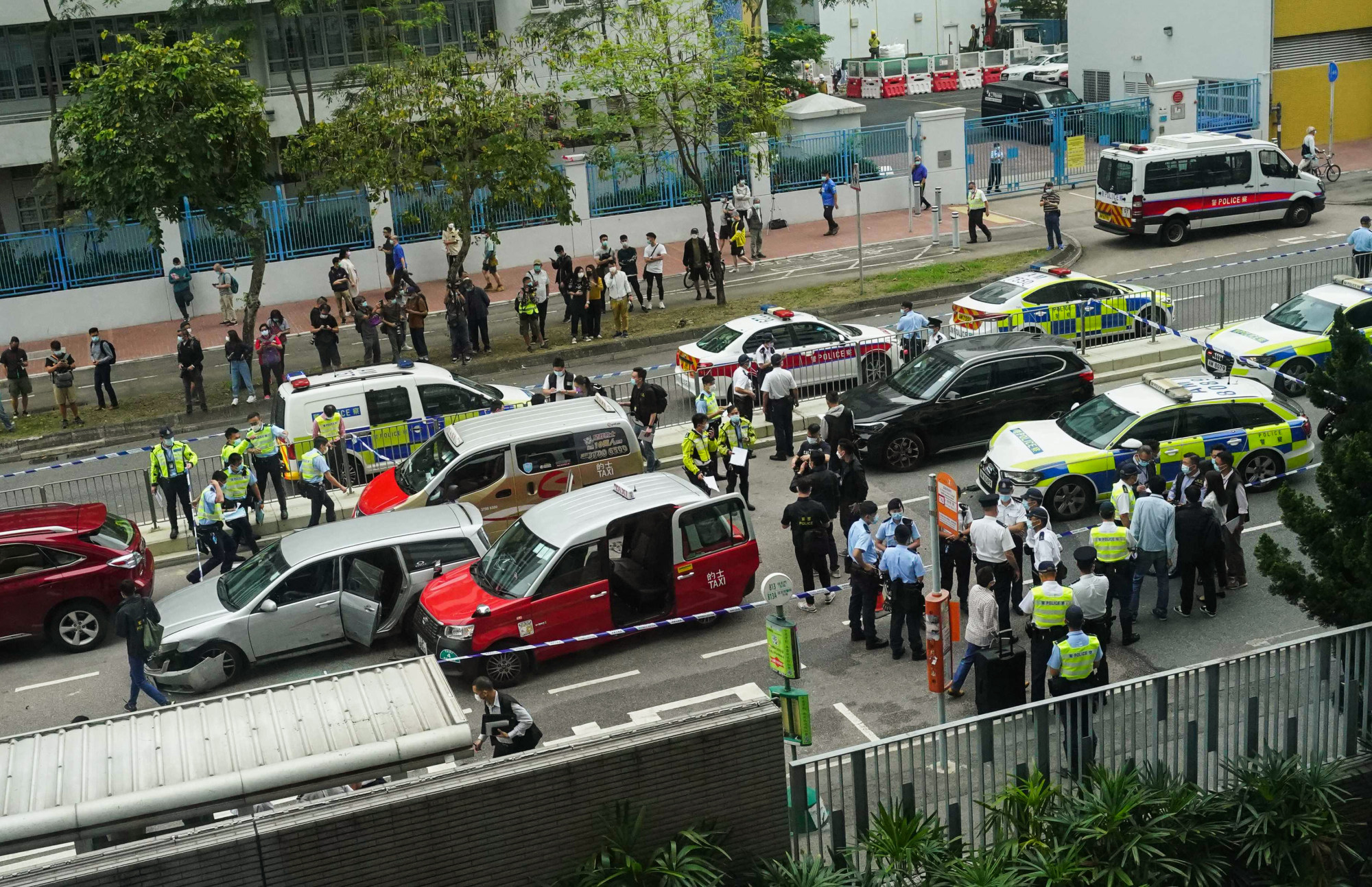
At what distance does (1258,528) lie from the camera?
16.4m

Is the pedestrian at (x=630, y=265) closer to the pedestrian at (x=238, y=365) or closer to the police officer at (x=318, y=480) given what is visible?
the pedestrian at (x=238, y=365)

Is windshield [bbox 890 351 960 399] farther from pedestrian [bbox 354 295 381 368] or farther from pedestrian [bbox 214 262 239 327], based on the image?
pedestrian [bbox 214 262 239 327]

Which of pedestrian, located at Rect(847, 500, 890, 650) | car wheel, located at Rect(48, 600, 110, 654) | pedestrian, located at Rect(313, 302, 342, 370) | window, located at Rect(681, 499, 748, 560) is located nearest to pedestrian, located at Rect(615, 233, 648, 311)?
pedestrian, located at Rect(313, 302, 342, 370)

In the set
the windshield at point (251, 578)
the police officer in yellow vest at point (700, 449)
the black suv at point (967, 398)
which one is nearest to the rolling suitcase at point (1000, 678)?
the police officer in yellow vest at point (700, 449)

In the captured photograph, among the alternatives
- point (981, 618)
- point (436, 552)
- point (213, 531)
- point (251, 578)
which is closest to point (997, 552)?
point (981, 618)

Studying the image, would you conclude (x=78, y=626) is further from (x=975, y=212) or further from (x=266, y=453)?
(x=975, y=212)

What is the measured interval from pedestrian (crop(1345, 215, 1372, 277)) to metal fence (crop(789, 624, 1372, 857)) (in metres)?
14.6

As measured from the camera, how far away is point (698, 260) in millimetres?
30297

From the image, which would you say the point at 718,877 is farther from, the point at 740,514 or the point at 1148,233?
the point at 1148,233

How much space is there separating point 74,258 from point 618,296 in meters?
13.2

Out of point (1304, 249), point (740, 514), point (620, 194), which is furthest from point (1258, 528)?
point (620, 194)

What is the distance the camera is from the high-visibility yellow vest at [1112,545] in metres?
13.6

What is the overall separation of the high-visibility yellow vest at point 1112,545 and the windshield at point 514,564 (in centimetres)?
518

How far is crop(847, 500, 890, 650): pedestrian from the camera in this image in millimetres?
13977
